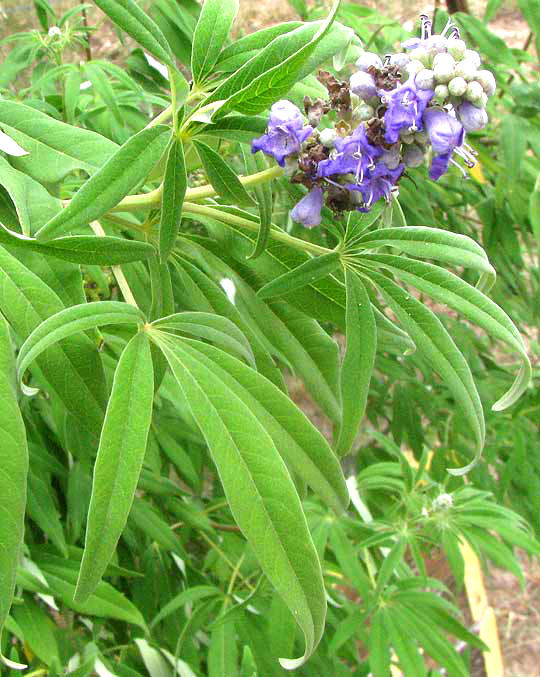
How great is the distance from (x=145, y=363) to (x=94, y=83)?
67 cm

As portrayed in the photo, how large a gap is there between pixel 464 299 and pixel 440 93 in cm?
14

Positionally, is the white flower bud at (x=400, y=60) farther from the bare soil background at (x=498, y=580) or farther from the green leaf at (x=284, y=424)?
the bare soil background at (x=498, y=580)

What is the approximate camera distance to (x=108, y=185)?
1.59 feet

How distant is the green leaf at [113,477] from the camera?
1.58 ft

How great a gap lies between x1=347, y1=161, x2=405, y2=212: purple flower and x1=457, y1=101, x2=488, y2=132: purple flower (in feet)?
0.16

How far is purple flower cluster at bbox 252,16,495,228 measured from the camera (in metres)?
0.50

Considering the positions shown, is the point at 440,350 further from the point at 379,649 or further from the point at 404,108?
the point at 379,649

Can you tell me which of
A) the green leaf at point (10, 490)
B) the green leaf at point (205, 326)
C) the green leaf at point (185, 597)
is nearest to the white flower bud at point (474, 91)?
the green leaf at point (205, 326)

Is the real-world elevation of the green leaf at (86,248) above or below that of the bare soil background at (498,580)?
above

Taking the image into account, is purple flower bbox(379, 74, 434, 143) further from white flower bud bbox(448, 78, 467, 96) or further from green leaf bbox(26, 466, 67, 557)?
green leaf bbox(26, 466, 67, 557)

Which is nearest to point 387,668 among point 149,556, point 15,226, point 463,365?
point 149,556

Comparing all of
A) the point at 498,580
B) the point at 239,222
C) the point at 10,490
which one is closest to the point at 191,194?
the point at 239,222

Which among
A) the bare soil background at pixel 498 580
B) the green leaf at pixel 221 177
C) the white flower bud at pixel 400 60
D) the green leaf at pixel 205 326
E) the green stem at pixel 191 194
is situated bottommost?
the bare soil background at pixel 498 580

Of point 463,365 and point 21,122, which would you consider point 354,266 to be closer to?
point 463,365
